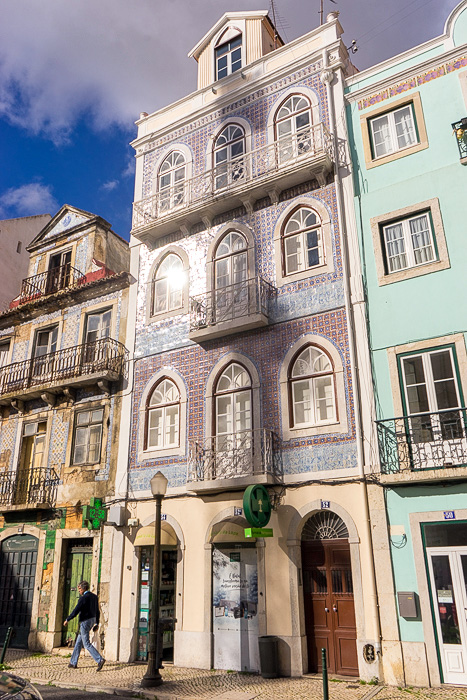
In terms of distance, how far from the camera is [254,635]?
11453mm

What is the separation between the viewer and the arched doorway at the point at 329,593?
10.5 m

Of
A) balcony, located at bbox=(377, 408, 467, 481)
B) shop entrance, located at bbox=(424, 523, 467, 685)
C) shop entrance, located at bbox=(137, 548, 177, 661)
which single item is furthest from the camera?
shop entrance, located at bbox=(137, 548, 177, 661)

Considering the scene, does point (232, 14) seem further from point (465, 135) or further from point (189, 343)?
point (189, 343)

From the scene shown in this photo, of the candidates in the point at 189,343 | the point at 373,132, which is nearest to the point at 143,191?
the point at 189,343

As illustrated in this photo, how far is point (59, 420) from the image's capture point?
16781 millimetres

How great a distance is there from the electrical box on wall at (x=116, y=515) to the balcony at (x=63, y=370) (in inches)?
138

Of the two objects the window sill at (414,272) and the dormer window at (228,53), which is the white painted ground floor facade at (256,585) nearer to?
the window sill at (414,272)

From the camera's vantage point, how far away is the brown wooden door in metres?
10.5

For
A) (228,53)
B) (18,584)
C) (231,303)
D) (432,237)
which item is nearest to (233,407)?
(231,303)

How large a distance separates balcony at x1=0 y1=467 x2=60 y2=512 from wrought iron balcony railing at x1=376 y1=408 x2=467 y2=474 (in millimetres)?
9584

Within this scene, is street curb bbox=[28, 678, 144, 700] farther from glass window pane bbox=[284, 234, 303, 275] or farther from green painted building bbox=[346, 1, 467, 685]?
glass window pane bbox=[284, 234, 303, 275]

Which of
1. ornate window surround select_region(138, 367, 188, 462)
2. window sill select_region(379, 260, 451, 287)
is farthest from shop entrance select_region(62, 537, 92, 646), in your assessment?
window sill select_region(379, 260, 451, 287)

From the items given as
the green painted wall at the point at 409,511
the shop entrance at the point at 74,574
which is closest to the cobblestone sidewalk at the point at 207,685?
the green painted wall at the point at 409,511

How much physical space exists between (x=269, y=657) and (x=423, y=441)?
4926mm
